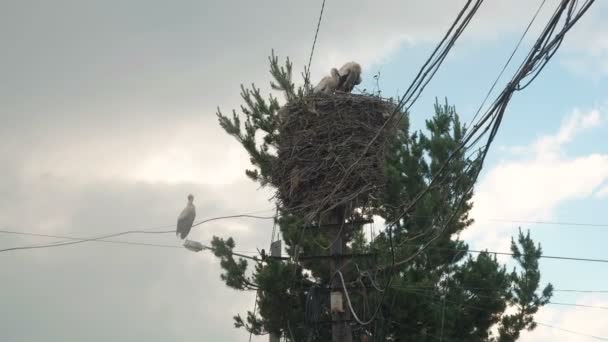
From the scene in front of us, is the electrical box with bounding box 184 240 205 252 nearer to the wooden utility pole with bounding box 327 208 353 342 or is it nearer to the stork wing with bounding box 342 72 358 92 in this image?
the wooden utility pole with bounding box 327 208 353 342

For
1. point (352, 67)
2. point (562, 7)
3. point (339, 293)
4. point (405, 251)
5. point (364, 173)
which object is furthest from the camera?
point (352, 67)

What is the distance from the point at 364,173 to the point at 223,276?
277cm

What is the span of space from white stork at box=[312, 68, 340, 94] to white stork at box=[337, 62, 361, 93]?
73mm

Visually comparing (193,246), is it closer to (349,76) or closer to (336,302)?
(336,302)

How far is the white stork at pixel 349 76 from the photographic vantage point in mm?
10719

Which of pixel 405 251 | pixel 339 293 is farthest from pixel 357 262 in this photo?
pixel 339 293

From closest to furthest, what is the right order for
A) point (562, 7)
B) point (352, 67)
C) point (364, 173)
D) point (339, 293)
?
point (562, 7) → point (339, 293) → point (364, 173) → point (352, 67)

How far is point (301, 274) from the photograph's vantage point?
1104cm

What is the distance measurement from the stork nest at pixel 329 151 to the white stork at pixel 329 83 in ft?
1.94

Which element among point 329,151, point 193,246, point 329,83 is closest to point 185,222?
point 193,246

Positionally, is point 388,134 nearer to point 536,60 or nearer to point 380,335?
point 380,335

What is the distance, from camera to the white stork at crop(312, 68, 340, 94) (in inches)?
410

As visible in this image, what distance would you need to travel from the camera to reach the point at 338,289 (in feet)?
27.9

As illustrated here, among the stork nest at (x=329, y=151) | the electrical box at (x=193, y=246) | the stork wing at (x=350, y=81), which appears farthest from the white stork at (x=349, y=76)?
the electrical box at (x=193, y=246)
